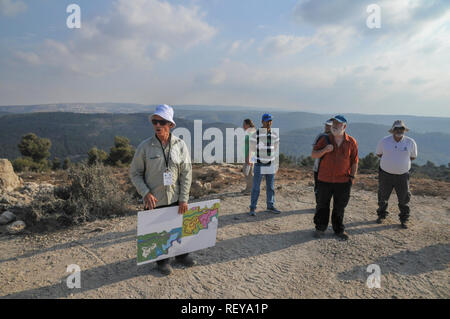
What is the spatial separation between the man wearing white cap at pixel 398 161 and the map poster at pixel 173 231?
127 inches

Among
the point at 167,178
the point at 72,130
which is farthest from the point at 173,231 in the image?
the point at 72,130

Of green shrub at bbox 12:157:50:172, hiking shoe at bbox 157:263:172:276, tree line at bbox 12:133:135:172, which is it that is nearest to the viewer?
hiking shoe at bbox 157:263:172:276

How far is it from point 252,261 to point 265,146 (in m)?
2.21

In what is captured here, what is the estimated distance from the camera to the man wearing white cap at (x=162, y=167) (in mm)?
2723

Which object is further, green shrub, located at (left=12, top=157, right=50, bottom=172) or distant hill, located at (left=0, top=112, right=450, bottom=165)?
distant hill, located at (left=0, top=112, right=450, bottom=165)

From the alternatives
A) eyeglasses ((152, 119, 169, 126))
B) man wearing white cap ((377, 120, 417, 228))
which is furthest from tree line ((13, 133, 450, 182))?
eyeglasses ((152, 119, 169, 126))

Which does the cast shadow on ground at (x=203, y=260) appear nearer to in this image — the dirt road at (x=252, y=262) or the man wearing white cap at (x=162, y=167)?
the dirt road at (x=252, y=262)

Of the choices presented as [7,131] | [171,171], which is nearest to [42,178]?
[171,171]

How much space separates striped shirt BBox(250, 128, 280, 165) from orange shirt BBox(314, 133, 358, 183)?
1173 millimetres

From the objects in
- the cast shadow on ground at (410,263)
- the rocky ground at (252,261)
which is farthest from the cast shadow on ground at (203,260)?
the cast shadow on ground at (410,263)

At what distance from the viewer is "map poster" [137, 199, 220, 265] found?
2826 millimetres

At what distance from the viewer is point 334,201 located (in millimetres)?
3902

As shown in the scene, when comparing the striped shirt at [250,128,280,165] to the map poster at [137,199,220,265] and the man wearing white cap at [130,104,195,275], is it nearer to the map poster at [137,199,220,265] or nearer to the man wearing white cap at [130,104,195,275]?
the map poster at [137,199,220,265]
